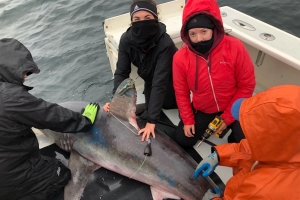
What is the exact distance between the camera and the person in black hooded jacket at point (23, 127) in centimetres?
230

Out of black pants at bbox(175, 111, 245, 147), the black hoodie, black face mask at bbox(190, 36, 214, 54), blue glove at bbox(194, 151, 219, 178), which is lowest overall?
black pants at bbox(175, 111, 245, 147)

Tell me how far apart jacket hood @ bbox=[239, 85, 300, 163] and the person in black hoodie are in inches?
63.1

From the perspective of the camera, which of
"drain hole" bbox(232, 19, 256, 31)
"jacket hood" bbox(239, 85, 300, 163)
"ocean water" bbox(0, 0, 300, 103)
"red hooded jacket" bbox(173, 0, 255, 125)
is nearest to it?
"jacket hood" bbox(239, 85, 300, 163)

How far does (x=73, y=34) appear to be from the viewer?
28.4ft

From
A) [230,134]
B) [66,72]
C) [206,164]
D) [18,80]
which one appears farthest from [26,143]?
[66,72]

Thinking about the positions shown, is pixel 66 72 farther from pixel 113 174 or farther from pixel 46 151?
pixel 113 174

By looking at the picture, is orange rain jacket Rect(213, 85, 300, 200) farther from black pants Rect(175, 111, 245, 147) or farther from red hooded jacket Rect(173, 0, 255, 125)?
black pants Rect(175, 111, 245, 147)

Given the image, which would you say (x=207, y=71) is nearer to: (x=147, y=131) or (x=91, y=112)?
(x=147, y=131)

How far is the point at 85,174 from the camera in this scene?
10.2 ft

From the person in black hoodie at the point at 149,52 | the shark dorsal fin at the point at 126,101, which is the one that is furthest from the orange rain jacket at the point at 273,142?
the shark dorsal fin at the point at 126,101

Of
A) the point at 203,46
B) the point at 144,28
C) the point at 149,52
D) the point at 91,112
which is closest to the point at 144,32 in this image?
the point at 144,28

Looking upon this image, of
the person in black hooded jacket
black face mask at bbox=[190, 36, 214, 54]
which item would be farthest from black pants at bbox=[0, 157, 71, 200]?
black face mask at bbox=[190, 36, 214, 54]

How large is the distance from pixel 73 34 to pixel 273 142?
8.23 meters

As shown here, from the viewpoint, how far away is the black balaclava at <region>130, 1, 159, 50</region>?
9.75ft
